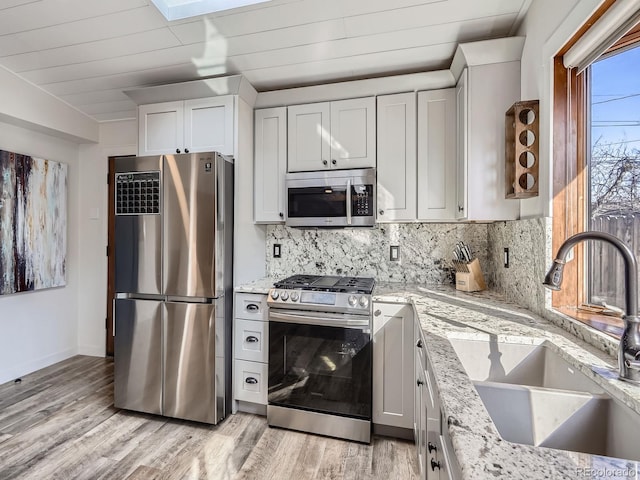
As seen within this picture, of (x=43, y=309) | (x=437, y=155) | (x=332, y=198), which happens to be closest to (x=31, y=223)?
(x=43, y=309)

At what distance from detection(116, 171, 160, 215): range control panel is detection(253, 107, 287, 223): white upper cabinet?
0.73m

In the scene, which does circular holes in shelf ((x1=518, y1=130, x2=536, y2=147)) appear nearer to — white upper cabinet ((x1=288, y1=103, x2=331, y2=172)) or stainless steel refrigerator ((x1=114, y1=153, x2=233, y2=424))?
white upper cabinet ((x1=288, y1=103, x2=331, y2=172))

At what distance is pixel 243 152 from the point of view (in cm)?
242

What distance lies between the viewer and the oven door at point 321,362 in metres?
2.00

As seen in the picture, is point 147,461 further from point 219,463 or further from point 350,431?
point 350,431

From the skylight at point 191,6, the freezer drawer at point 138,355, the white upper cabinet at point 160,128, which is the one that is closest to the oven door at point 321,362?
the freezer drawer at point 138,355

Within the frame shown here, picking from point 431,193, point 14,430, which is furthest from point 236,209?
point 14,430

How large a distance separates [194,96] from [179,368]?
201 cm

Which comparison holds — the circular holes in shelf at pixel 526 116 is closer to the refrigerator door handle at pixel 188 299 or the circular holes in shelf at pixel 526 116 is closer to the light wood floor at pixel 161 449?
the light wood floor at pixel 161 449

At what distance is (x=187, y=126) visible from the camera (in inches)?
95.6

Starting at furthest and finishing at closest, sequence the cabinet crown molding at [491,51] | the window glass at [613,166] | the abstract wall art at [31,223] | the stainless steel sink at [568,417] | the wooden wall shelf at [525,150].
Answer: the abstract wall art at [31,223] → the cabinet crown molding at [491,51] → the wooden wall shelf at [525,150] → the window glass at [613,166] → the stainless steel sink at [568,417]

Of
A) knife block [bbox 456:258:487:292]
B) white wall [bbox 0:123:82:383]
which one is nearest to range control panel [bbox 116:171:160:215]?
white wall [bbox 0:123:82:383]

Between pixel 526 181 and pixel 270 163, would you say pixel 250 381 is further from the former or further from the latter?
pixel 526 181

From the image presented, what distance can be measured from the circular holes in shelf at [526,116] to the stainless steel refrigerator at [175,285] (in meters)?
1.84
